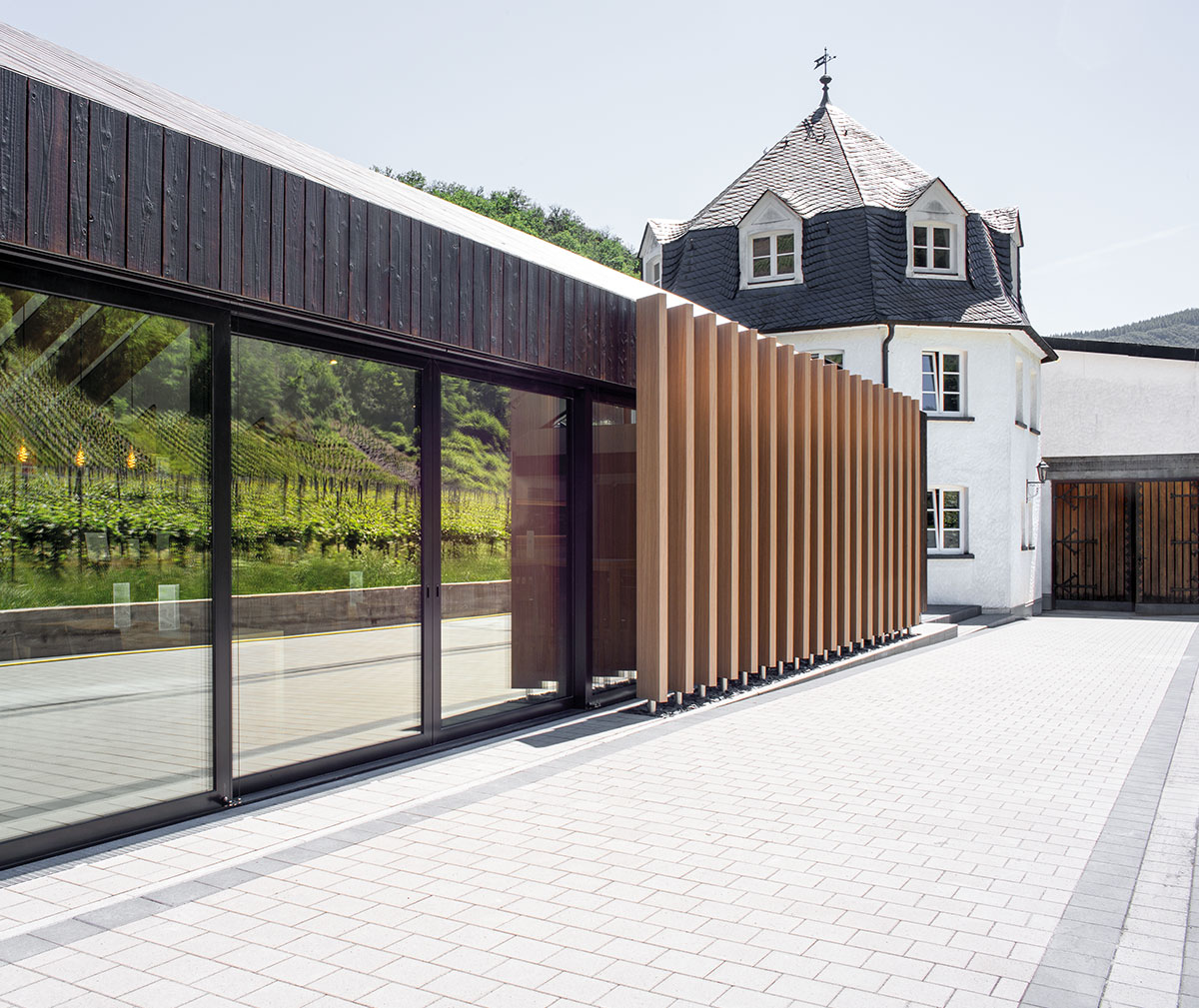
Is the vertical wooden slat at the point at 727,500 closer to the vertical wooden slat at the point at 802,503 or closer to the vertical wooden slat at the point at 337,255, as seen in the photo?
the vertical wooden slat at the point at 802,503

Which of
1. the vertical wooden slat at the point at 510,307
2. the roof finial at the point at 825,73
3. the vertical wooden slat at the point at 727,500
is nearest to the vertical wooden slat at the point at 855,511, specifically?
the vertical wooden slat at the point at 727,500

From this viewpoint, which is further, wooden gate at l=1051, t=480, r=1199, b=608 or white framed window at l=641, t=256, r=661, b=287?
white framed window at l=641, t=256, r=661, b=287

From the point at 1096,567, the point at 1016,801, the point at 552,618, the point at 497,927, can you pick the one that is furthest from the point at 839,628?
the point at 1096,567

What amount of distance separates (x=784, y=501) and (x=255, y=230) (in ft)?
22.4

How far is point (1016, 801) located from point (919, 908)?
2.22 m

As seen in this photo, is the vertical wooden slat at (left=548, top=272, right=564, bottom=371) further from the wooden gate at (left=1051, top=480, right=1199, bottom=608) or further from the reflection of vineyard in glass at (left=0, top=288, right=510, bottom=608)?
the wooden gate at (left=1051, top=480, right=1199, bottom=608)

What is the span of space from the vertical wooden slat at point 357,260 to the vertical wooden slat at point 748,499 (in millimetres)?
4702

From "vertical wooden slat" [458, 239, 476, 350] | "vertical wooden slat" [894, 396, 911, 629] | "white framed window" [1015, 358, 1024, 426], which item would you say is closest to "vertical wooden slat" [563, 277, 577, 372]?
"vertical wooden slat" [458, 239, 476, 350]

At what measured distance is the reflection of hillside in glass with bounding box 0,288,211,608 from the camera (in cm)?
509

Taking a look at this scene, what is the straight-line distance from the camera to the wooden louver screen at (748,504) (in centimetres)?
898

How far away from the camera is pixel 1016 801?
6434 mm

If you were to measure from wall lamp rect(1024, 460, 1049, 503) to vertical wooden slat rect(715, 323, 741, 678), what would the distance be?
15290 millimetres

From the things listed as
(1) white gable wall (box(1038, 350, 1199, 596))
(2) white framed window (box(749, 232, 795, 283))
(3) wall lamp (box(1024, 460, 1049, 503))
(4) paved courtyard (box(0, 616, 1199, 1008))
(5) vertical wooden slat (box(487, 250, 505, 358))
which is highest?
(2) white framed window (box(749, 232, 795, 283))

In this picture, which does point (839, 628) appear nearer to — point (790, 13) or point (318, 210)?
point (790, 13)
